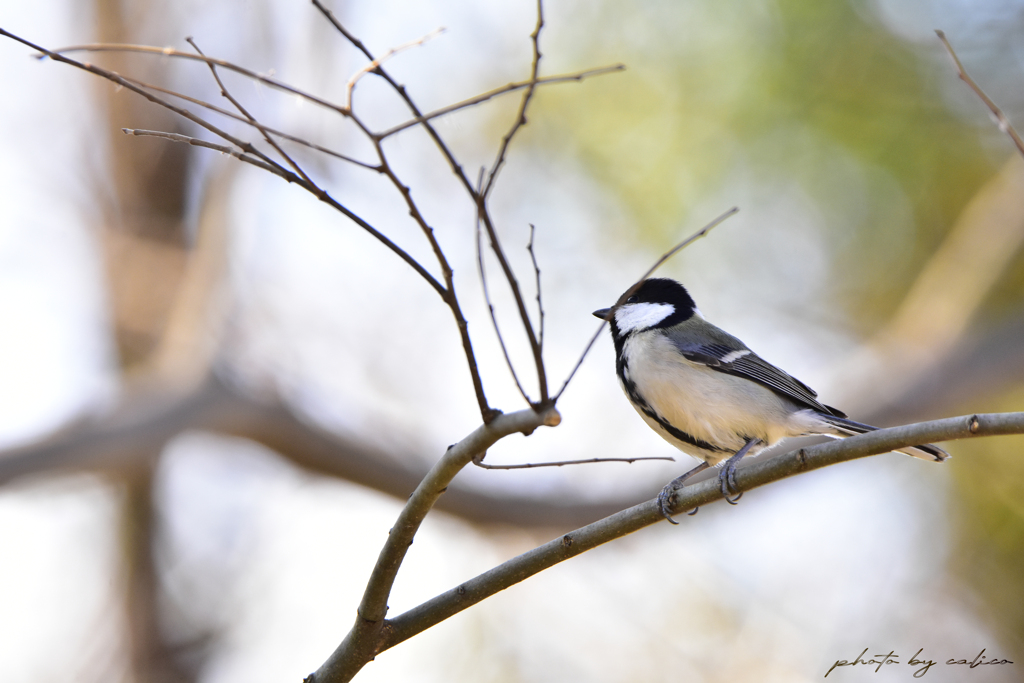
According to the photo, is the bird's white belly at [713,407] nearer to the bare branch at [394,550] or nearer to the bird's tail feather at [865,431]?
the bird's tail feather at [865,431]

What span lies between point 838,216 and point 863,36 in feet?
4.60

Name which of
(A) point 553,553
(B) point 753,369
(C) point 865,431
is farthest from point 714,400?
(A) point 553,553

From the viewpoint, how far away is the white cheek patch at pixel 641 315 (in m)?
3.48

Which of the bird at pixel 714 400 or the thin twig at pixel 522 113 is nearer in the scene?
the thin twig at pixel 522 113

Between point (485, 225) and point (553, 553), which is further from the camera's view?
point (553, 553)

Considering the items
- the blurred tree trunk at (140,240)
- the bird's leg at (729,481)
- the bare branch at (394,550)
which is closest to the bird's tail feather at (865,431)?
the bird's leg at (729,481)

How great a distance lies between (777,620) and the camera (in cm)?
513

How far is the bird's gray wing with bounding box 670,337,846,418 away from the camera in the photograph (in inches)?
118

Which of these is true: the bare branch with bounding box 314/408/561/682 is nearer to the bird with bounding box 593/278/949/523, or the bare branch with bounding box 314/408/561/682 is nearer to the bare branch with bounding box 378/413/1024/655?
the bare branch with bounding box 378/413/1024/655

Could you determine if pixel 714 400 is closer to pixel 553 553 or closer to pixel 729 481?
pixel 729 481

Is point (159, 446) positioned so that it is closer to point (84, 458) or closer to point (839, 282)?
point (84, 458)

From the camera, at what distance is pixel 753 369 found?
3135mm

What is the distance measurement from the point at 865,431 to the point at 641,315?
113 centimetres

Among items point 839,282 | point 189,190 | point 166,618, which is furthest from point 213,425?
point 839,282
